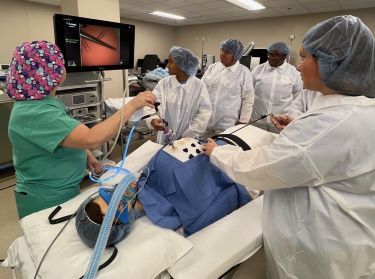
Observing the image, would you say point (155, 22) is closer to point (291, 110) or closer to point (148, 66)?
Answer: point (148, 66)

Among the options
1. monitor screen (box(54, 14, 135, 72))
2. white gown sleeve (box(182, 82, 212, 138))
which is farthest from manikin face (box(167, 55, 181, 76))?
monitor screen (box(54, 14, 135, 72))

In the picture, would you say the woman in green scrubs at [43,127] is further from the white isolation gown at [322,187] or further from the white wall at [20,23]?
the white wall at [20,23]

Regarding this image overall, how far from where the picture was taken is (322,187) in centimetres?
84

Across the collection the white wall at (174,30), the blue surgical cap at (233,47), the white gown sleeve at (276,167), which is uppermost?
the white wall at (174,30)

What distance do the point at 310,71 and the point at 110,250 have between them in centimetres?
91

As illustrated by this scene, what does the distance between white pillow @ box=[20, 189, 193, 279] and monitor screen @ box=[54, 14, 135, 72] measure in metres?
1.33

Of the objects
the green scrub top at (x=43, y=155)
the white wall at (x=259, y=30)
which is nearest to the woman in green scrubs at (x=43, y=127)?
the green scrub top at (x=43, y=155)

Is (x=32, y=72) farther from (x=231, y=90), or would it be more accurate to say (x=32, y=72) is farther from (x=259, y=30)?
(x=259, y=30)

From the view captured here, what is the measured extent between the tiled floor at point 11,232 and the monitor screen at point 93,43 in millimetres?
1229

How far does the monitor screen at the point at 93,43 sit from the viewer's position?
1822 mm

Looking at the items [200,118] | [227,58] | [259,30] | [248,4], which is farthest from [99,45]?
[259,30]

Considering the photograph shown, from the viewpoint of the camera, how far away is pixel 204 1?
4.98m

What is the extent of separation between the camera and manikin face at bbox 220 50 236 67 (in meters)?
2.42

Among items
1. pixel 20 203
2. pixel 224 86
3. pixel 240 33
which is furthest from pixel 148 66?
pixel 20 203
